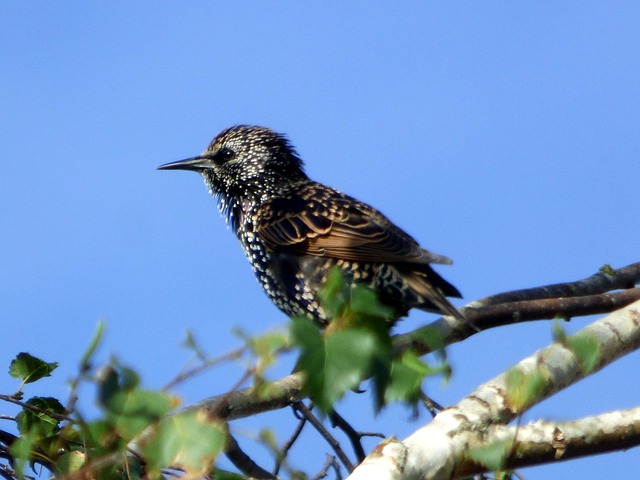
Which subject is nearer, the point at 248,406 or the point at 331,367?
the point at 331,367

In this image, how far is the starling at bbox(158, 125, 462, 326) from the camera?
17.1 feet

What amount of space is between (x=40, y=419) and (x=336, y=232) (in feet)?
9.25

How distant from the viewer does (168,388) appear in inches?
73.2

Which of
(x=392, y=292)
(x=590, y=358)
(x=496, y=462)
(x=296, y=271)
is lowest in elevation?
(x=496, y=462)

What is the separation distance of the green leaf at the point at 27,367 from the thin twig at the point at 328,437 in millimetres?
929

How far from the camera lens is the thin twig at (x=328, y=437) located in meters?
3.39

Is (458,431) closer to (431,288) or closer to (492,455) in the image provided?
(492,455)

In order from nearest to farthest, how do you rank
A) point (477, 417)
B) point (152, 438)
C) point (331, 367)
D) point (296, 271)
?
point (152, 438)
point (331, 367)
point (477, 417)
point (296, 271)

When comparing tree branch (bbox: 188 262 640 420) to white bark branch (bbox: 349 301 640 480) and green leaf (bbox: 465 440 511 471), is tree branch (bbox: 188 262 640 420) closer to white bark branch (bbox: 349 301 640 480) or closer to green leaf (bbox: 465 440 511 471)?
white bark branch (bbox: 349 301 640 480)

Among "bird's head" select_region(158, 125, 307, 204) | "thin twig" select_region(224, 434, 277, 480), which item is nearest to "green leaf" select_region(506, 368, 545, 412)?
"thin twig" select_region(224, 434, 277, 480)

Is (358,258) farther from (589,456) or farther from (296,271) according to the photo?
(589,456)

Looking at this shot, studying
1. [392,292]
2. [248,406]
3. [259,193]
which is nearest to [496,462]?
[248,406]

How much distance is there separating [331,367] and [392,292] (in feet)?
11.1

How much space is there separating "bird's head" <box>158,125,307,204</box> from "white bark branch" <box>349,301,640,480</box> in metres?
3.75
